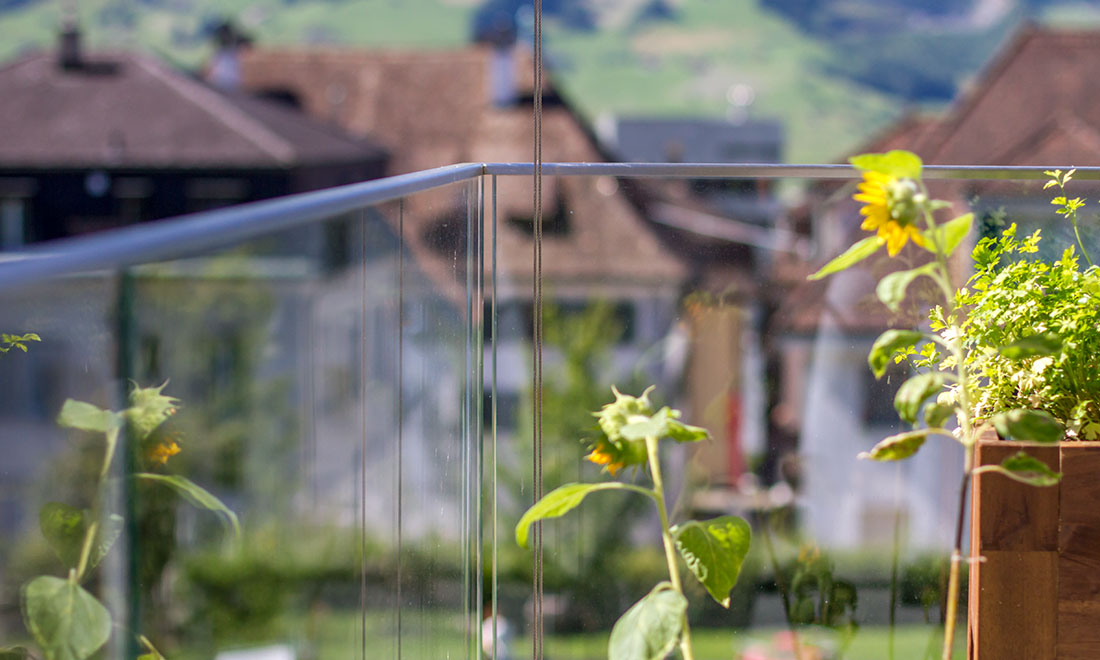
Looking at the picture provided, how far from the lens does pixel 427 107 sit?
104 feet

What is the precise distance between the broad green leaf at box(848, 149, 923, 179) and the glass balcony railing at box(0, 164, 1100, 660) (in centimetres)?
38

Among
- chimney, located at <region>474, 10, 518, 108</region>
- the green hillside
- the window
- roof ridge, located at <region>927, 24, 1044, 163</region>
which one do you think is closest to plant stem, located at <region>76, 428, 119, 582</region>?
roof ridge, located at <region>927, 24, 1044, 163</region>

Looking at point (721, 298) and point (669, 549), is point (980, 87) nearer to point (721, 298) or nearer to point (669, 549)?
point (721, 298)

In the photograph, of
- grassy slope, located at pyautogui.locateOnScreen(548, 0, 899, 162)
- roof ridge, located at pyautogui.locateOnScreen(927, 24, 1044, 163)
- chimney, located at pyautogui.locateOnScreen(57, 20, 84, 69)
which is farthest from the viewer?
grassy slope, located at pyautogui.locateOnScreen(548, 0, 899, 162)

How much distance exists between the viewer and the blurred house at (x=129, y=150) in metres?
27.1

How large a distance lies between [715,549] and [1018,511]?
315mm

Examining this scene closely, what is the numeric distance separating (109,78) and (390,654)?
30.1 meters

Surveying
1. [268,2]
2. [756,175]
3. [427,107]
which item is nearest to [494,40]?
[427,107]

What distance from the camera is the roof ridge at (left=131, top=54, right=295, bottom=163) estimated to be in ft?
89.2

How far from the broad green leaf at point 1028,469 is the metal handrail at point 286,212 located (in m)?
0.60

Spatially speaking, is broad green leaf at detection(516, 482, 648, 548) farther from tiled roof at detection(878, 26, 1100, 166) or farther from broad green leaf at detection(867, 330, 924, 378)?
tiled roof at detection(878, 26, 1100, 166)

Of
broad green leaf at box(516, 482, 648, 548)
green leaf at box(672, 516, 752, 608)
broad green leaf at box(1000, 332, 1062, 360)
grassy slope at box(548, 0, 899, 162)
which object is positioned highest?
grassy slope at box(548, 0, 899, 162)

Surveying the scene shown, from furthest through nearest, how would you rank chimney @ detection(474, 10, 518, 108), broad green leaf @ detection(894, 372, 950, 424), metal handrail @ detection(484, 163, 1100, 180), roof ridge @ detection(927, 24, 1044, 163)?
chimney @ detection(474, 10, 518, 108) < roof ridge @ detection(927, 24, 1044, 163) < metal handrail @ detection(484, 163, 1100, 180) < broad green leaf @ detection(894, 372, 950, 424)

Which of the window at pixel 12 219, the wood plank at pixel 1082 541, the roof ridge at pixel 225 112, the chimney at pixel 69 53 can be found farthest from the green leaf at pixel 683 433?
the chimney at pixel 69 53
